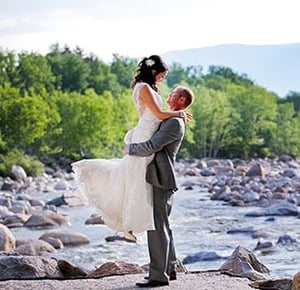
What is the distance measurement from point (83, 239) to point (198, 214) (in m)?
3.72

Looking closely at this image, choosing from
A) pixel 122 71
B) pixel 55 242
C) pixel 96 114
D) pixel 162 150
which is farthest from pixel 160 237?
pixel 122 71

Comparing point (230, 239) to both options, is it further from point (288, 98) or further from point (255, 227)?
point (288, 98)

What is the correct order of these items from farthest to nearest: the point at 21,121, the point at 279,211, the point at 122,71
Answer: the point at 122,71
the point at 21,121
the point at 279,211

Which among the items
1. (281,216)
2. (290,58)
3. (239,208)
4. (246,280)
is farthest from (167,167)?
(290,58)

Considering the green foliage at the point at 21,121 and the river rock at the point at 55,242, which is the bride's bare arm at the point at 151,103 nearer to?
the river rock at the point at 55,242

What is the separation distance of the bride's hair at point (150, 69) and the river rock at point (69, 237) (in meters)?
6.64

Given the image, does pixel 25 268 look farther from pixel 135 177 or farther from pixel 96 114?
pixel 96 114

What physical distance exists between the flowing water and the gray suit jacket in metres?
2.98

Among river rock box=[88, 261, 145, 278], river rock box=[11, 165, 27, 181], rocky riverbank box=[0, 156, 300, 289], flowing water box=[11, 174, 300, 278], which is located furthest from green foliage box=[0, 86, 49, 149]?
river rock box=[88, 261, 145, 278]

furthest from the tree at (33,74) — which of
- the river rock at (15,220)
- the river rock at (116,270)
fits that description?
the river rock at (116,270)

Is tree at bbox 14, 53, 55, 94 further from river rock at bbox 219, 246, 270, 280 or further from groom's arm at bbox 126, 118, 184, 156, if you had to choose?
groom's arm at bbox 126, 118, 184, 156

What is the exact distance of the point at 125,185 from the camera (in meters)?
4.30

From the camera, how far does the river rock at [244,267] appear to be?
16.5 ft

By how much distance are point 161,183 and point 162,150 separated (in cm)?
16
